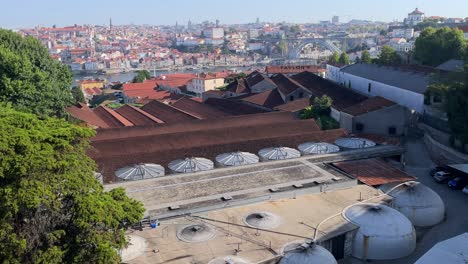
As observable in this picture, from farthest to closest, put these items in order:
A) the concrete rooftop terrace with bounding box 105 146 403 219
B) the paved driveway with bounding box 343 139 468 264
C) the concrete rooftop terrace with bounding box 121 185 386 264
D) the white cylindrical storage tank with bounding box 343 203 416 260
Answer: the concrete rooftop terrace with bounding box 105 146 403 219 → the paved driveway with bounding box 343 139 468 264 → the white cylindrical storage tank with bounding box 343 203 416 260 → the concrete rooftop terrace with bounding box 121 185 386 264

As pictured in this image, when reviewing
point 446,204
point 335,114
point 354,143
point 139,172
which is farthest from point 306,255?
point 335,114

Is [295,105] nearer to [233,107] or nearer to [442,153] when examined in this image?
[233,107]

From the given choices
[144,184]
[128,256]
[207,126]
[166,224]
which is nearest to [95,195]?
[128,256]

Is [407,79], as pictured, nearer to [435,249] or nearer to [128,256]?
[435,249]

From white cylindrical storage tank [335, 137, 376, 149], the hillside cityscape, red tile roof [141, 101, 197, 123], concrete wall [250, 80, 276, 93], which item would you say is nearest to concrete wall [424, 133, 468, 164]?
the hillside cityscape

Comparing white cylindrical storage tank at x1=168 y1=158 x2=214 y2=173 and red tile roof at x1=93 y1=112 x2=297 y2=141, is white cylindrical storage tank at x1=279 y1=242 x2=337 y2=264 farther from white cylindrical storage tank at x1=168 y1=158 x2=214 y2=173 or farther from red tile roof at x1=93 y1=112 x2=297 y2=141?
red tile roof at x1=93 y1=112 x2=297 y2=141

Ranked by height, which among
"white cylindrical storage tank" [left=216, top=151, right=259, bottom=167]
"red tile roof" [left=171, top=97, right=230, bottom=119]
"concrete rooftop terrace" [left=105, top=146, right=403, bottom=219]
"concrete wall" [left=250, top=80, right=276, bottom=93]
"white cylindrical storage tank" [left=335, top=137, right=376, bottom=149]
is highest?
"concrete wall" [left=250, top=80, right=276, bottom=93]
